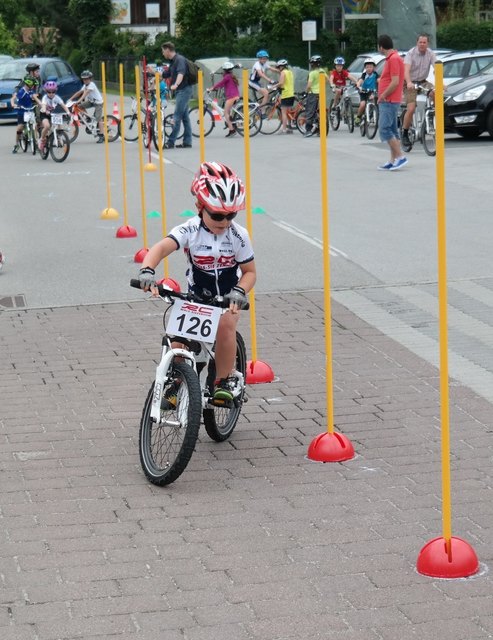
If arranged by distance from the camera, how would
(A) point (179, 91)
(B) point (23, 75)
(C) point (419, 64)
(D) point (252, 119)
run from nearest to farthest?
(C) point (419, 64) < (A) point (179, 91) < (D) point (252, 119) < (B) point (23, 75)

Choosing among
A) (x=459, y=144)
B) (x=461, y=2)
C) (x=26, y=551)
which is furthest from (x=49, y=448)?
(x=461, y=2)

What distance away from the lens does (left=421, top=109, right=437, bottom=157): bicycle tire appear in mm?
21578

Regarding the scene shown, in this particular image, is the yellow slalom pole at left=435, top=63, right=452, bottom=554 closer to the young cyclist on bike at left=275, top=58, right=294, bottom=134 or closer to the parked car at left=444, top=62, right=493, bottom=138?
the parked car at left=444, top=62, right=493, bottom=138

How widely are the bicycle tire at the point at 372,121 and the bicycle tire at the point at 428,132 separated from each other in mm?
4624

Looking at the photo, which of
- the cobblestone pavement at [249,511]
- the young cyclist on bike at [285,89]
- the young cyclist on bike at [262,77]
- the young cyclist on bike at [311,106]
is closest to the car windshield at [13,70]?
the young cyclist on bike at [262,77]

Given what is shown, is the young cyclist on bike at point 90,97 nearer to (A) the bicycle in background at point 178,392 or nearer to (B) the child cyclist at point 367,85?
(B) the child cyclist at point 367,85

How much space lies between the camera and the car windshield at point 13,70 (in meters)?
35.2

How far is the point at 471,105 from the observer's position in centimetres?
2412

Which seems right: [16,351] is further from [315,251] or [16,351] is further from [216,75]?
[216,75]

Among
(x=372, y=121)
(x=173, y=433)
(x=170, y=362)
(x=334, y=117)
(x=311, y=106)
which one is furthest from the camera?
(x=334, y=117)

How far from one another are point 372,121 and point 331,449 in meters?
20.6

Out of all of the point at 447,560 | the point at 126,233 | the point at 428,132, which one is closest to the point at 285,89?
the point at 428,132

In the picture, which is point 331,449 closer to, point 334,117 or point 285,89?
point 285,89

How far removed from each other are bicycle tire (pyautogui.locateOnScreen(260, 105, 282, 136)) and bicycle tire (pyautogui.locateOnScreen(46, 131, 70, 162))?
605cm
